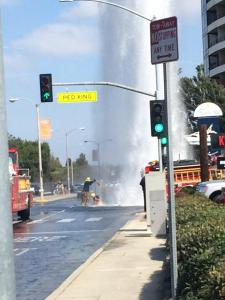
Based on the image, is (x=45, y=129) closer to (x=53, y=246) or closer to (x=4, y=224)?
(x=53, y=246)

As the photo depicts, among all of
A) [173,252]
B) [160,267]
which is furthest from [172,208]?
[160,267]

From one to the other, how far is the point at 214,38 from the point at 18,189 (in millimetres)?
67605

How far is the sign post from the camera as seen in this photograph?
6.90m

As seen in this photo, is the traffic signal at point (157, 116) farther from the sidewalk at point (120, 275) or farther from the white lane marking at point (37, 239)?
the white lane marking at point (37, 239)

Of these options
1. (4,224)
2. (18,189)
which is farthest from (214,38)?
(4,224)

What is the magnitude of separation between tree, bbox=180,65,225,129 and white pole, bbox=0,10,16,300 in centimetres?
5969

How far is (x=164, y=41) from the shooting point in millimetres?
7059

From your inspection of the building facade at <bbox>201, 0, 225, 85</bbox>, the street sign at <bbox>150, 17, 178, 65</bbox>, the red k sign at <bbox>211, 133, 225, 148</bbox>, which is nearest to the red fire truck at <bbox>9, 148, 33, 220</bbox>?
the red k sign at <bbox>211, 133, 225, 148</bbox>

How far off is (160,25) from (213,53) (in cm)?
8433

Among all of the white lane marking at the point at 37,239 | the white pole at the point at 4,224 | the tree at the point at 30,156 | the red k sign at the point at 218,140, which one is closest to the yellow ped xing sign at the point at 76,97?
the red k sign at the point at 218,140

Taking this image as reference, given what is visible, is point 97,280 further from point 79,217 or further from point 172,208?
point 79,217

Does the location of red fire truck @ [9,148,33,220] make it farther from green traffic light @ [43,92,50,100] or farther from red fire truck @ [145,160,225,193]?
red fire truck @ [145,160,225,193]

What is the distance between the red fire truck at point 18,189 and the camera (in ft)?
89.1

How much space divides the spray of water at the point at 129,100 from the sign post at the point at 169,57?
117ft
